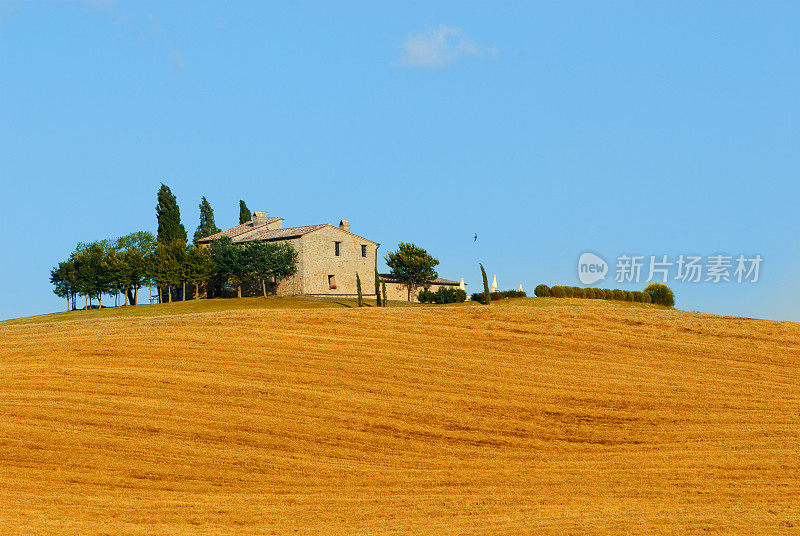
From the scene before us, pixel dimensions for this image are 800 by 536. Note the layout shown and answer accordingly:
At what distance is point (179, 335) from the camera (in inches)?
1228

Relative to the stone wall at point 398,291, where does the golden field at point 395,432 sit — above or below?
below

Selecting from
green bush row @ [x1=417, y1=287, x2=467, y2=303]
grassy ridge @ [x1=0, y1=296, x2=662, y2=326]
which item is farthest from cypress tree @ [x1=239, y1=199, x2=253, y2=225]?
green bush row @ [x1=417, y1=287, x2=467, y2=303]

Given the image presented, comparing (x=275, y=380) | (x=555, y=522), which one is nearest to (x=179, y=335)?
(x=275, y=380)

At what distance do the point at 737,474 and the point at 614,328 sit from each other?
1673 centimetres

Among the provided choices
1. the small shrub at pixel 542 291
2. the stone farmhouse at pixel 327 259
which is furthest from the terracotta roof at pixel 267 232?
the small shrub at pixel 542 291

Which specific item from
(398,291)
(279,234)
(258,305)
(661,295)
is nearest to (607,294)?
(661,295)

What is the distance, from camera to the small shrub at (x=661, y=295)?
62.4m

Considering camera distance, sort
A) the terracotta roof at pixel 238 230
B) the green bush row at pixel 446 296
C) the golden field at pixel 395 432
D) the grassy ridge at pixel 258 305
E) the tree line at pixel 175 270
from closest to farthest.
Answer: the golden field at pixel 395 432, the grassy ridge at pixel 258 305, the green bush row at pixel 446 296, the tree line at pixel 175 270, the terracotta roof at pixel 238 230

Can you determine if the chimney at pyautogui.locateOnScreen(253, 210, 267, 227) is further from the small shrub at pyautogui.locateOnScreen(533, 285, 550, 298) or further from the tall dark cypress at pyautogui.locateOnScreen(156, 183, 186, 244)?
the small shrub at pyautogui.locateOnScreen(533, 285, 550, 298)

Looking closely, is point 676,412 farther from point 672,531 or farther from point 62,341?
point 62,341

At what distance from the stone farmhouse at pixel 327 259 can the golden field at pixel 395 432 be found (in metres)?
39.4

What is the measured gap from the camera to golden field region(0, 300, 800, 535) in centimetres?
1596

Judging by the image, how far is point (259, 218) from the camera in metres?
85.9

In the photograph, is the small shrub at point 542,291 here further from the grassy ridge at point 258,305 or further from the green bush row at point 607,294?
the grassy ridge at point 258,305
